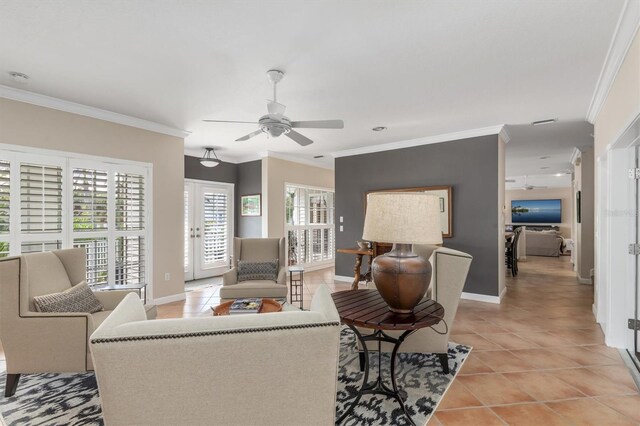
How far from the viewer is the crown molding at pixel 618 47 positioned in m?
2.08

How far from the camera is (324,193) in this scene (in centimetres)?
834

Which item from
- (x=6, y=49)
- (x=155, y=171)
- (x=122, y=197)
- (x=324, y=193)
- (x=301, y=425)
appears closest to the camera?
(x=301, y=425)

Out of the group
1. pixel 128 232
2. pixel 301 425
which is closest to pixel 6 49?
pixel 128 232

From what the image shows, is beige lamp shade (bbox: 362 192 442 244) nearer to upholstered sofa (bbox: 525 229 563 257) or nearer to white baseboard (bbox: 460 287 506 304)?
white baseboard (bbox: 460 287 506 304)

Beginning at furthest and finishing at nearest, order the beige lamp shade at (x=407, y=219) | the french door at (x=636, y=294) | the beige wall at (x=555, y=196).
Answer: the beige wall at (x=555, y=196)
the french door at (x=636, y=294)
the beige lamp shade at (x=407, y=219)

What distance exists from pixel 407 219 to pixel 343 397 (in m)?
1.32

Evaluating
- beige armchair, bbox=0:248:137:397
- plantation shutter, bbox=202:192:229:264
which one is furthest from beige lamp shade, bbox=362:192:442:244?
plantation shutter, bbox=202:192:229:264

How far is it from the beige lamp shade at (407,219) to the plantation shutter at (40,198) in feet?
12.2

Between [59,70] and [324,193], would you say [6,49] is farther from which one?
[324,193]

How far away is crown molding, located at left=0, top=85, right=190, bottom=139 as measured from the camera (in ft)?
11.2

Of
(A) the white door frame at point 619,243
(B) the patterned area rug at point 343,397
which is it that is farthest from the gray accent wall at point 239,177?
(A) the white door frame at point 619,243

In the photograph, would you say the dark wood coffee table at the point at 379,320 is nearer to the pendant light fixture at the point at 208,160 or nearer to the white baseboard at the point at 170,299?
the white baseboard at the point at 170,299

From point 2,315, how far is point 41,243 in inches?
68.4

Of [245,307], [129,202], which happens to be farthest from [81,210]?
[245,307]
